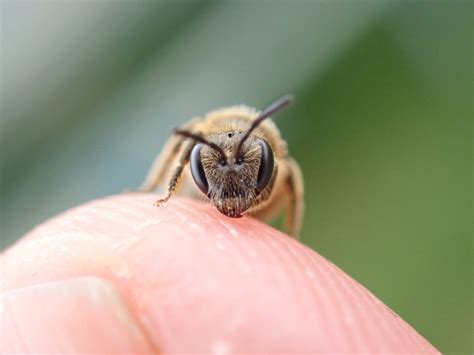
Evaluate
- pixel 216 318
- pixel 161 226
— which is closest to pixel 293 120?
pixel 161 226

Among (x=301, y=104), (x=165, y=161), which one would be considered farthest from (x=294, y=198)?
(x=301, y=104)

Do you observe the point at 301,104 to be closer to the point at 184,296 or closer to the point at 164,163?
the point at 164,163

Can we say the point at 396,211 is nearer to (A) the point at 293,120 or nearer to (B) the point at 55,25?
(A) the point at 293,120

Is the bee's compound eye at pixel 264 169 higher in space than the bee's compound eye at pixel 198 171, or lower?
higher

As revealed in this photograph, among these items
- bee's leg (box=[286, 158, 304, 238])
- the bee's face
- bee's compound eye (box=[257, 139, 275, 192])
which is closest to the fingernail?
the bee's face

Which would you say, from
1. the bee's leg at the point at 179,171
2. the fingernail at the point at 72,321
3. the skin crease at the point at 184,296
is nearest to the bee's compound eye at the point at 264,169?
the skin crease at the point at 184,296

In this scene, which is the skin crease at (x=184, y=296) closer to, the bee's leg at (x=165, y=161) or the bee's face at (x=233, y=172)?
the bee's face at (x=233, y=172)

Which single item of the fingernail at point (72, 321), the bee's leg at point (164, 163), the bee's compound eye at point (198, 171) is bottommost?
the fingernail at point (72, 321)

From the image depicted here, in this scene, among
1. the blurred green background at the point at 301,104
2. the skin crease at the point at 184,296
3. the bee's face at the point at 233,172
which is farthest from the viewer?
the blurred green background at the point at 301,104
